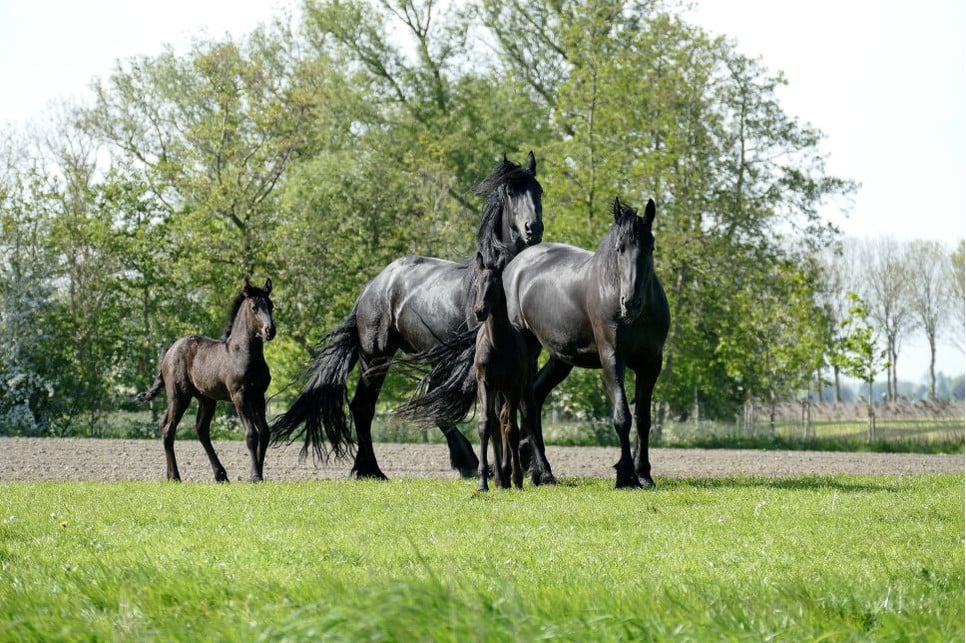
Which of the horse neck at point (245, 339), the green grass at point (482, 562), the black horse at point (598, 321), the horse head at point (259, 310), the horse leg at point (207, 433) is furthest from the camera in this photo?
the horse leg at point (207, 433)

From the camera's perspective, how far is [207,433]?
1493 centimetres

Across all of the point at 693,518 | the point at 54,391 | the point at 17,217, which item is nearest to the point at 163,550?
the point at 693,518

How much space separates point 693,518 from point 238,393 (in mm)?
6643

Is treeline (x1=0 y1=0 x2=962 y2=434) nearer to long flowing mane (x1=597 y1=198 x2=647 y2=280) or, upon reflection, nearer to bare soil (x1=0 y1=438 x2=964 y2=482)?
bare soil (x1=0 y1=438 x2=964 y2=482)

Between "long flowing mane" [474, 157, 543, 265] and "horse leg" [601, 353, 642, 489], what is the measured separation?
5.68ft

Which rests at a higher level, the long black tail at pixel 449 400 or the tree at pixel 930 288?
the tree at pixel 930 288

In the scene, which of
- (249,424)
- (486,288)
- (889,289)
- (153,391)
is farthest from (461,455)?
(889,289)

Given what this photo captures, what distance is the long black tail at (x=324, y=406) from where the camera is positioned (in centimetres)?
1462

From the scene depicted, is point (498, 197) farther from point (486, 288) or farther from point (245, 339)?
point (245, 339)

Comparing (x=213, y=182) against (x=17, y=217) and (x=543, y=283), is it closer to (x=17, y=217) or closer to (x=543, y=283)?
(x=17, y=217)

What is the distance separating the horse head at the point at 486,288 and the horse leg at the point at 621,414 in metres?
1.32

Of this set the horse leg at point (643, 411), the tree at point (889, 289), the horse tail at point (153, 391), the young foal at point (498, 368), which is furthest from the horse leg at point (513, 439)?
the tree at point (889, 289)

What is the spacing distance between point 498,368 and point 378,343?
365 centimetres

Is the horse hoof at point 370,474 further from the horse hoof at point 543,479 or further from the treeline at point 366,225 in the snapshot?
the treeline at point 366,225
